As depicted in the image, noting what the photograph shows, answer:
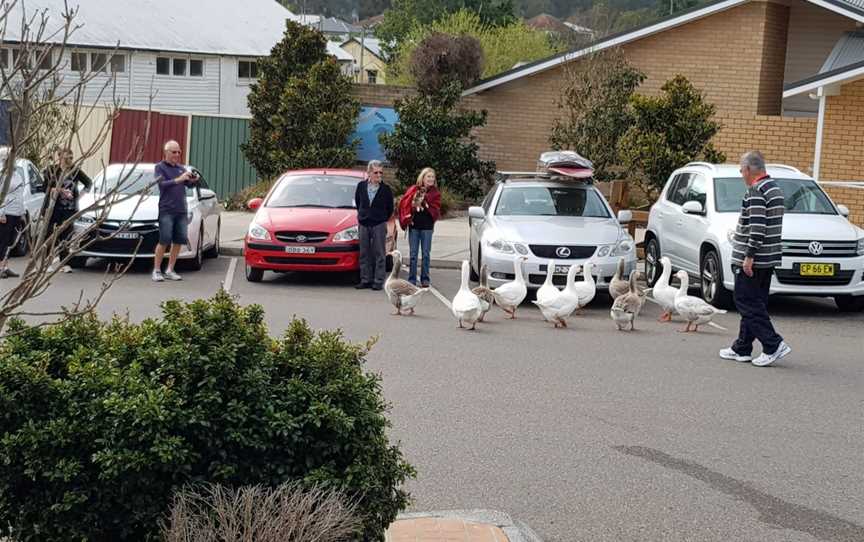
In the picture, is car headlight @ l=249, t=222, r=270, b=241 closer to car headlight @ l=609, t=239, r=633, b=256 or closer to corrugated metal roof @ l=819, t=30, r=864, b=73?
car headlight @ l=609, t=239, r=633, b=256

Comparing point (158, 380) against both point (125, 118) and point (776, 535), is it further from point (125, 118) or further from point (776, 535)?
point (125, 118)

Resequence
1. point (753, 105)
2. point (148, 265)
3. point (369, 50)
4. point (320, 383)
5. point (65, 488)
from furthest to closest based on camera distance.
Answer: point (369, 50)
point (753, 105)
point (148, 265)
point (320, 383)
point (65, 488)

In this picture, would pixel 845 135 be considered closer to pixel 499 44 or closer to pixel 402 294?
pixel 402 294

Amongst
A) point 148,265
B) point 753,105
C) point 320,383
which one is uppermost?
point 753,105

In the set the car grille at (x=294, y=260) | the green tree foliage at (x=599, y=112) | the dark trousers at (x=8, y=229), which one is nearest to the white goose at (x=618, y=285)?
the car grille at (x=294, y=260)

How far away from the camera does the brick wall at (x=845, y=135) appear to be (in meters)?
21.3

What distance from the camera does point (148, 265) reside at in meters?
18.7

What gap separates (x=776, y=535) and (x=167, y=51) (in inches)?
1523

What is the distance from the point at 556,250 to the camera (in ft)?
51.0

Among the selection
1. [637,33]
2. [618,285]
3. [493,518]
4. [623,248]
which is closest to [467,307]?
[618,285]

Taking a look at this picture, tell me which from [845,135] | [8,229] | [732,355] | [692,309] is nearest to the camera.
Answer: [732,355]

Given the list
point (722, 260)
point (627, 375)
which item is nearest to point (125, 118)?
point (722, 260)

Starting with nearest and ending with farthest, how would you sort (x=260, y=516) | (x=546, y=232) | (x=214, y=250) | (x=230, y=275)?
1. (x=260, y=516)
2. (x=546, y=232)
3. (x=230, y=275)
4. (x=214, y=250)

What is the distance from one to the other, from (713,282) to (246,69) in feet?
106
